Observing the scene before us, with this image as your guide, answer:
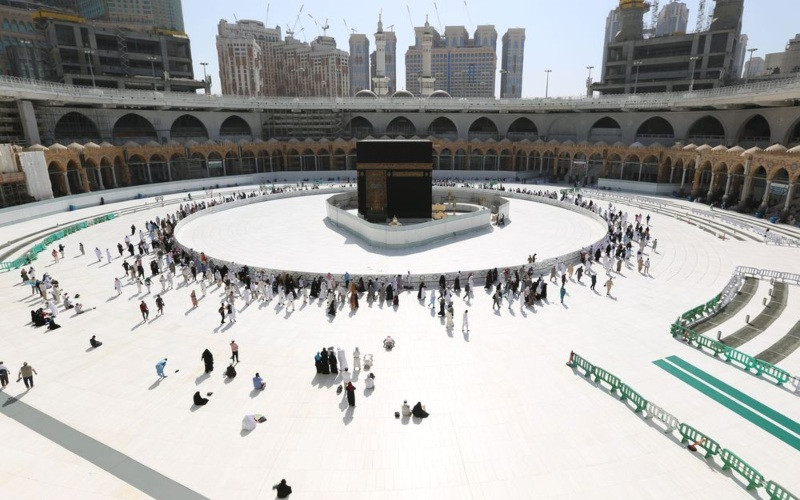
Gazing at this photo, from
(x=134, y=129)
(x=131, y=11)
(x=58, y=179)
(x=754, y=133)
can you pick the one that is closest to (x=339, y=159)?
(x=134, y=129)

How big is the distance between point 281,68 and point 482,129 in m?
76.5

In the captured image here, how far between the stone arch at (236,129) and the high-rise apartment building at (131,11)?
127 ft

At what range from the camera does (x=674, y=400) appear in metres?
11.3

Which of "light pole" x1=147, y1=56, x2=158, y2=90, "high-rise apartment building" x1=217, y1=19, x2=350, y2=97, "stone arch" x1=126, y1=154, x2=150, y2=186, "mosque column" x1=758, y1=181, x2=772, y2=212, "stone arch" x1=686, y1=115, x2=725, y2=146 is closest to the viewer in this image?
"mosque column" x1=758, y1=181, x2=772, y2=212

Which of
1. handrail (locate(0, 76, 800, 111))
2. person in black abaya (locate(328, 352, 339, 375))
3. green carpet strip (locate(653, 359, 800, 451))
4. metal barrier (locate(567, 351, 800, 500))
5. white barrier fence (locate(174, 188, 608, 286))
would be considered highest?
handrail (locate(0, 76, 800, 111))

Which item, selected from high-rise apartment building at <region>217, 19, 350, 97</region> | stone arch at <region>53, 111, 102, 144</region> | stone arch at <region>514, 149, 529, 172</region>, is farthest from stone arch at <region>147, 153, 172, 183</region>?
high-rise apartment building at <region>217, 19, 350, 97</region>

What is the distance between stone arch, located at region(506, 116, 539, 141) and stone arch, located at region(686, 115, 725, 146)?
18.5 metres

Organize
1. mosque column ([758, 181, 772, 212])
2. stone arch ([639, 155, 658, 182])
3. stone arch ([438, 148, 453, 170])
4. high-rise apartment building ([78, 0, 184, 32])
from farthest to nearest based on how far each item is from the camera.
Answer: high-rise apartment building ([78, 0, 184, 32])
stone arch ([438, 148, 453, 170])
stone arch ([639, 155, 658, 182])
mosque column ([758, 181, 772, 212])

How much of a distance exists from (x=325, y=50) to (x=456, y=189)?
85.2 meters

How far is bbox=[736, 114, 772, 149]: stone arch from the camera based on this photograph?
4153cm

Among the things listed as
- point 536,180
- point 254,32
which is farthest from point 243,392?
point 254,32

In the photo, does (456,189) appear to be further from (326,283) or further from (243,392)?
(243,392)

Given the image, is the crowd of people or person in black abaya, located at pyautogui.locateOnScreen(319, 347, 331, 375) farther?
the crowd of people

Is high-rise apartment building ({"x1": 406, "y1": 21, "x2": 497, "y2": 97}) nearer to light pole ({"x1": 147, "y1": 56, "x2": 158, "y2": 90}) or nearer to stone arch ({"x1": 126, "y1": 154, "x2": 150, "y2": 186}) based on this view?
light pole ({"x1": 147, "y1": 56, "x2": 158, "y2": 90})
